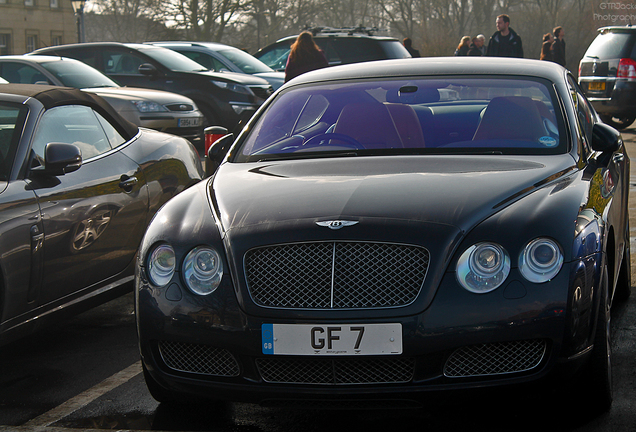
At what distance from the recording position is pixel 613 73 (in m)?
16.1


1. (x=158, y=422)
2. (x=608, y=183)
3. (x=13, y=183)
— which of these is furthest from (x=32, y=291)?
(x=608, y=183)

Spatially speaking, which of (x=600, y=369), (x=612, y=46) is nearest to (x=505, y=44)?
(x=612, y=46)

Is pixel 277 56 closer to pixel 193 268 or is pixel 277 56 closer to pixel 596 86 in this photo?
pixel 596 86

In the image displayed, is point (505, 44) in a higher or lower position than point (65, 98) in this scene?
higher

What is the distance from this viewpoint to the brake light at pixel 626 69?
52.0 feet

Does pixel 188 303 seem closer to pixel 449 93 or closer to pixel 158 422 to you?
pixel 158 422

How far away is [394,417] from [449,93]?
1913mm

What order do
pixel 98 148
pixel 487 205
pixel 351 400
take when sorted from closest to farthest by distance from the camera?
pixel 351 400 < pixel 487 205 < pixel 98 148

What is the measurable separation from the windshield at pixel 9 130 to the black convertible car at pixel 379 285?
3.95 feet

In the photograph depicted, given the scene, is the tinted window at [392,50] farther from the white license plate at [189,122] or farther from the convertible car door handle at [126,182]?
the convertible car door handle at [126,182]

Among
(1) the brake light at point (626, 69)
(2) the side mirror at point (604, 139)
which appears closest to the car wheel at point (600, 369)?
(2) the side mirror at point (604, 139)

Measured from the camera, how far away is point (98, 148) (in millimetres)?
4961

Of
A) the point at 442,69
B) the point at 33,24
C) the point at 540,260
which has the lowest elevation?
the point at 540,260

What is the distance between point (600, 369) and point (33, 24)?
2446 inches
